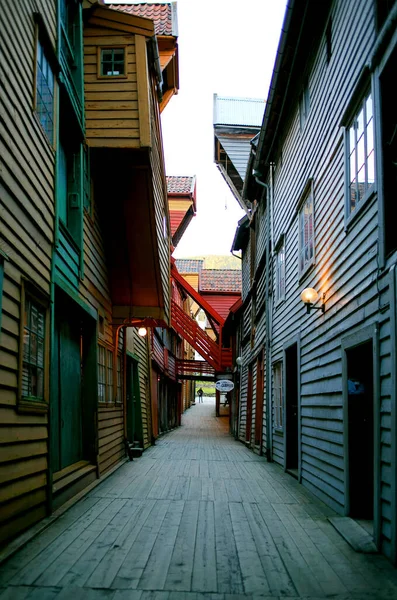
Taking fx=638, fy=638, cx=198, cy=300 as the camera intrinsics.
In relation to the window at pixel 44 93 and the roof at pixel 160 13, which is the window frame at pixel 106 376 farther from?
the roof at pixel 160 13

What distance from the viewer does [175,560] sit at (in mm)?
4758

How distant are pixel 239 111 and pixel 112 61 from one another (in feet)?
42.3

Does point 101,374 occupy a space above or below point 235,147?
below

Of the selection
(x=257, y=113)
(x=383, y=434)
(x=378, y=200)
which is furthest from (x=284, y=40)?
(x=257, y=113)

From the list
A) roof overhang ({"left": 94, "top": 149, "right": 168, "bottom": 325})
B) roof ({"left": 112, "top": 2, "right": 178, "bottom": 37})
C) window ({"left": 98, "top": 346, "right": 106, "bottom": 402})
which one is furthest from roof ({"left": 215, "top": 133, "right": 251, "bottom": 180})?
window ({"left": 98, "top": 346, "right": 106, "bottom": 402})

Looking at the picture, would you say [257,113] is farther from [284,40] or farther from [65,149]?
Answer: [65,149]

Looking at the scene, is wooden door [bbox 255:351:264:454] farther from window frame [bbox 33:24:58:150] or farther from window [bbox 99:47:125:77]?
window frame [bbox 33:24:58:150]

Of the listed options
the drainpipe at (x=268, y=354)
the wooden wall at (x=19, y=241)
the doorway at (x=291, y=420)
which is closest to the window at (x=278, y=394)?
the drainpipe at (x=268, y=354)

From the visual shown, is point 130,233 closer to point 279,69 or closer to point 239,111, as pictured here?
point 279,69

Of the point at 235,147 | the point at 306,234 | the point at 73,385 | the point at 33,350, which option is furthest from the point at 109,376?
the point at 235,147

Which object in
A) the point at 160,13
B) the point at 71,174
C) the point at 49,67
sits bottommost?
the point at 71,174

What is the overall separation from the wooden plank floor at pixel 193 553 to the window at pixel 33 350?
1.26 m

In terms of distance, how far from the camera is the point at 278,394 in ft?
39.4

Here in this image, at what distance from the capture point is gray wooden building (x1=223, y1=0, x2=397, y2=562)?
5.14 metres
